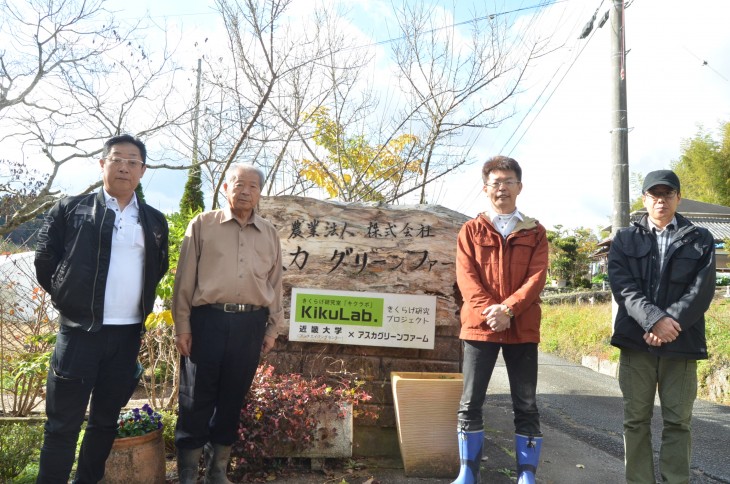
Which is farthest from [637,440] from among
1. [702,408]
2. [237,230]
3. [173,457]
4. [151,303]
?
[702,408]

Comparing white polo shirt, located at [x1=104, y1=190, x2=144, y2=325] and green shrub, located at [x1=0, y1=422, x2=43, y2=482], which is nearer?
white polo shirt, located at [x1=104, y1=190, x2=144, y2=325]

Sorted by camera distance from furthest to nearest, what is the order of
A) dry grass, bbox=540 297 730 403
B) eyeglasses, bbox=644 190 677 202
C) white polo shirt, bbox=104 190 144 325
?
dry grass, bbox=540 297 730 403 → eyeglasses, bbox=644 190 677 202 → white polo shirt, bbox=104 190 144 325

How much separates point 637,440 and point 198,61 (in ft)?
18.7

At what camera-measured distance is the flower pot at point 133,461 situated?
9.61ft

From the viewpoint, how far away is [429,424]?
133 inches

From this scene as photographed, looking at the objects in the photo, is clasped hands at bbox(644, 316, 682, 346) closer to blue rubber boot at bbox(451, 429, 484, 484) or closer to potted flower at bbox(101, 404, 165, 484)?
blue rubber boot at bbox(451, 429, 484, 484)

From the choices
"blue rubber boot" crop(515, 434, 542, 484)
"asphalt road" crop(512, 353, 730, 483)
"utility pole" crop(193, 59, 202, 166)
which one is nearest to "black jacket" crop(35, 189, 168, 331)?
"blue rubber boot" crop(515, 434, 542, 484)

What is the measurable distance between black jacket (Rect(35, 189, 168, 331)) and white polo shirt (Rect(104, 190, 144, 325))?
3 cm

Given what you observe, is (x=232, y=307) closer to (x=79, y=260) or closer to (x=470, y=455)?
(x=79, y=260)

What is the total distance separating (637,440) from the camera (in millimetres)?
2920

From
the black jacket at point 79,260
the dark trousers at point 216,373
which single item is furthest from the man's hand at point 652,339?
the black jacket at point 79,260

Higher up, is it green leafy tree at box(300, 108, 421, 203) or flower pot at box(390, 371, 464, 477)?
green leafy tree at box(300, 108, 421, 203)

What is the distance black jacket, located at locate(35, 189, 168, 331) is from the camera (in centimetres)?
246

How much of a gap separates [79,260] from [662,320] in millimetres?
2902
